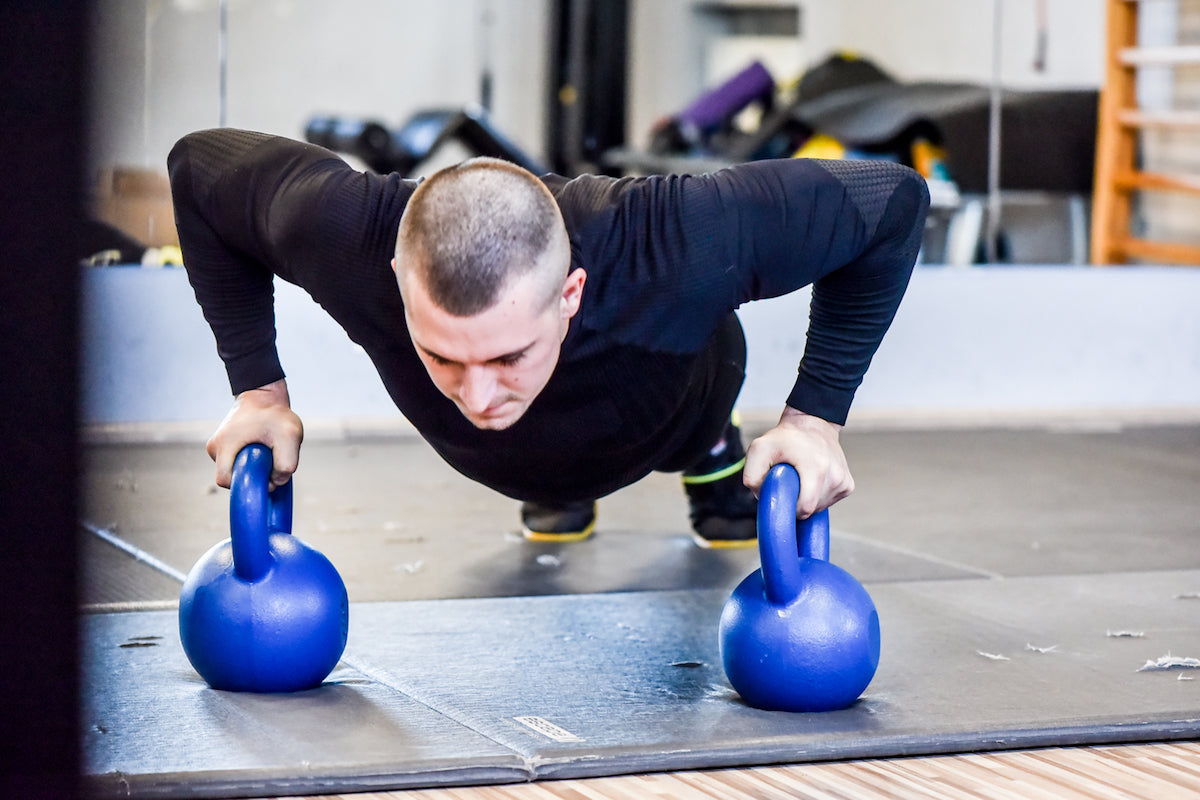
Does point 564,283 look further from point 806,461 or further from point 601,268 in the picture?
point 806,461

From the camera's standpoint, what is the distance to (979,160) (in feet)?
13.5

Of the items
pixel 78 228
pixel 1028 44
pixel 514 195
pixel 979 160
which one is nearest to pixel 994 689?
pixel 514 195

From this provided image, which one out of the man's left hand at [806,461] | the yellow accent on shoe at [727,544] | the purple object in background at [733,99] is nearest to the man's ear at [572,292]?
the man's left hand at [806,461]

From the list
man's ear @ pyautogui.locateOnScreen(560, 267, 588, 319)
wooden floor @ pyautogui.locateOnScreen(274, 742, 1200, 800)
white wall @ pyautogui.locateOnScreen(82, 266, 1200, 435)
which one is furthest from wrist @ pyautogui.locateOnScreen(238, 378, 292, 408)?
white wall @ pyautogui.locateOnScreen(82, 266, 1200, 435)

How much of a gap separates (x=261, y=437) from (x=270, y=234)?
0.21 metres

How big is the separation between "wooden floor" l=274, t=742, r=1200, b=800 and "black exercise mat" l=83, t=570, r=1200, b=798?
0.02 m

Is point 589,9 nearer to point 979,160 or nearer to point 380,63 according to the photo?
point 380,63

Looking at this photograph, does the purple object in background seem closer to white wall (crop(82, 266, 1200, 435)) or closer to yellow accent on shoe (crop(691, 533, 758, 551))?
white wall (crop(82, 266, 1200, 435))

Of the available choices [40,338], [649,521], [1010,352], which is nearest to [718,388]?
[649,521]

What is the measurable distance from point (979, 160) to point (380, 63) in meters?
3.33

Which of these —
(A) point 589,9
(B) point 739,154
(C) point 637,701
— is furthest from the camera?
(A) point 589,9

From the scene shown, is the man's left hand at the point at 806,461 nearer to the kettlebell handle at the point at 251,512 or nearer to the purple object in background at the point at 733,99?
the kettlebell handle at the point at 251,512

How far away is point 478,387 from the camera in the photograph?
1.19m

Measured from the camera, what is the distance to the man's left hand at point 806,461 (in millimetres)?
1369
